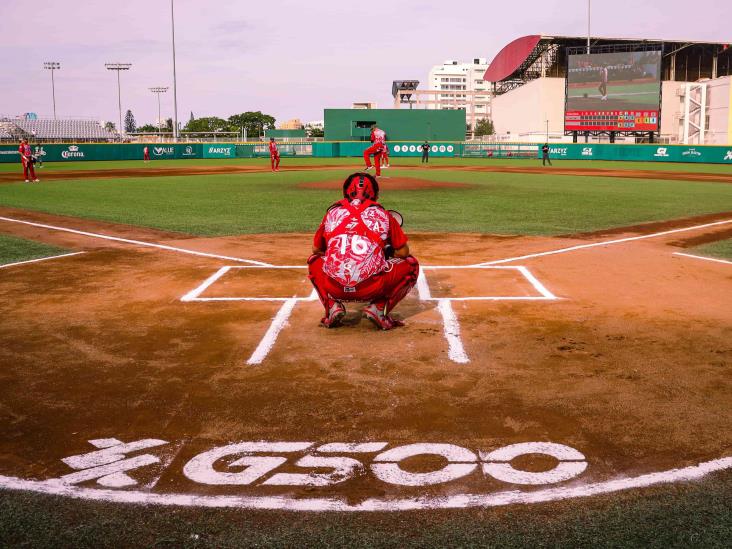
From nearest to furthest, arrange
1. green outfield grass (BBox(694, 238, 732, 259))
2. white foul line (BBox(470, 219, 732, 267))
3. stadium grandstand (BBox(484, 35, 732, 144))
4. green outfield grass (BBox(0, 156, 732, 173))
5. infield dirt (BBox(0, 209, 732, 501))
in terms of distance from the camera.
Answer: infield dirt (BBox(0, 209, 732, 501)), white foul line (BBox(470, 219, 732, 267)), green outfield grass (BBox(694, 238, 732, 259)), green outfield grass (BBox(0, 156, 732, 173)), stadium grandstand (BBox(484, 35, 732, 144))

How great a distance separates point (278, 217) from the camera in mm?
16984

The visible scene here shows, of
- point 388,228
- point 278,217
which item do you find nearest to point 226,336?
point 388,228

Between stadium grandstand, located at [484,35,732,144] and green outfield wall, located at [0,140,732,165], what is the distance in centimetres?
658

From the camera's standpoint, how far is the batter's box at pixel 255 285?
8.12 m

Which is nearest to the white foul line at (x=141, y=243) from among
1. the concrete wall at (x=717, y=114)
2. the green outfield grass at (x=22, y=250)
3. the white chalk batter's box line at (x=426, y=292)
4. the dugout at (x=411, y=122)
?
the white chalk batter's box line at (x=426, y=292)

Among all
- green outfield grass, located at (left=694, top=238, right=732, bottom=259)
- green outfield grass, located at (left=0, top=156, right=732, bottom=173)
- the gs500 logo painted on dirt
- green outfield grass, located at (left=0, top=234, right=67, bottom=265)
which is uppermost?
green outfield grass, located at (left=0, top=156, right=732, bottom=173)

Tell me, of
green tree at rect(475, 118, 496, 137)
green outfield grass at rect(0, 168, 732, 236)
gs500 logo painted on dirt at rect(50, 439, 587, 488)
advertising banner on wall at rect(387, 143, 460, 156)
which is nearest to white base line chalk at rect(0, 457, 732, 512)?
gs500 logo painted on dirt at rect(50, 439, 587, 488)

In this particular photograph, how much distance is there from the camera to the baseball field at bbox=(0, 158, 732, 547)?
3260mm

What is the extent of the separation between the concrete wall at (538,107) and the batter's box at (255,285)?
250 ft

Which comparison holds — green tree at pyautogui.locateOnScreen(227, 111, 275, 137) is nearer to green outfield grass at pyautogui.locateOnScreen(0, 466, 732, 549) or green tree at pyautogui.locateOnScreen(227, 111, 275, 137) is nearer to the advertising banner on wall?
the advertising banner on wall

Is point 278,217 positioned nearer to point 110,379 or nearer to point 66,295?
point 66,295

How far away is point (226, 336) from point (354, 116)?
88223 millimetres

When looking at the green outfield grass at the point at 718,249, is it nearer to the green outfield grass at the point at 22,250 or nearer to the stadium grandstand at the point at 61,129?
the green outfield grass at the point at 22,250

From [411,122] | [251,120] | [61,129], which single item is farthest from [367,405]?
[251,120]
